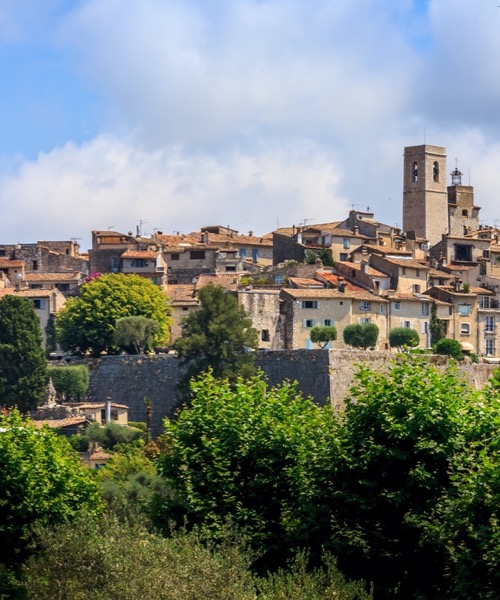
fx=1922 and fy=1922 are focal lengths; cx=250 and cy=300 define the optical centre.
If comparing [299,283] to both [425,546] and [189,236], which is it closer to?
[189,236]

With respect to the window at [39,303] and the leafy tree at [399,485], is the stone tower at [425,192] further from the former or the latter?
the leafy tree at [399,485]

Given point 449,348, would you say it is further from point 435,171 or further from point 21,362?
point 435,171

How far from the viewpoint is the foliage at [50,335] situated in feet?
322

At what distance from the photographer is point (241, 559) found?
115 feet

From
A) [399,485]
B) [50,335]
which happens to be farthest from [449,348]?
[399,485]

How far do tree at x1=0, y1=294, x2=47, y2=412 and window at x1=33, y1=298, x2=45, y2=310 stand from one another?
354 inches

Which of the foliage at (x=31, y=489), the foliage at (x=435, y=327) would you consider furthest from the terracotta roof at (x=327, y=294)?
the foliage at (x=31, y=489)

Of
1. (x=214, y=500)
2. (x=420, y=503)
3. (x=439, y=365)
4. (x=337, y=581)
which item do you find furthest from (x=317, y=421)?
(x=439, y=365)

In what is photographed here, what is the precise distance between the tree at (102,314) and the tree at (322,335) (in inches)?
306

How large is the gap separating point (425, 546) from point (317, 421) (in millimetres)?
7145

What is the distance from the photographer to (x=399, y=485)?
130 ft

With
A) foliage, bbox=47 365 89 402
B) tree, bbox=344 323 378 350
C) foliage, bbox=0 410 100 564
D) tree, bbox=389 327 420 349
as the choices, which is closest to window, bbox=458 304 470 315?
tree, bbox=389 327 420 349

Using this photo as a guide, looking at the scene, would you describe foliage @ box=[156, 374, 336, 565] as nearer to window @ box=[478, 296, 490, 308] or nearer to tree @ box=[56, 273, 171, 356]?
tree @ box=[56, 273, 171, 356]

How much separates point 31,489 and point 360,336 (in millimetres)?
54248
